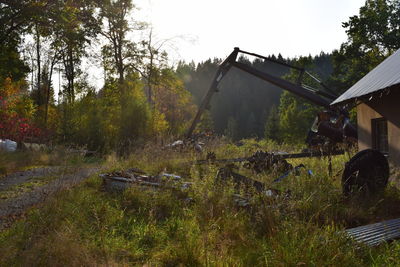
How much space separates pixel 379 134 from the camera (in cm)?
988

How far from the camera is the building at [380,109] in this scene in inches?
312

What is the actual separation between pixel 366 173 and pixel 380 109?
4.16 m

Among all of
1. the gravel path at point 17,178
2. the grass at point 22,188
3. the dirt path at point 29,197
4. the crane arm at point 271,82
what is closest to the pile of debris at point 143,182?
the dirt path at point 29,197

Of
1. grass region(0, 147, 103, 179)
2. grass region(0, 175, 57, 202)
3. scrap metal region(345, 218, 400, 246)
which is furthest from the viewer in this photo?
→ grass region(0, 147, 103, 179)

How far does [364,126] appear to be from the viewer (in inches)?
401

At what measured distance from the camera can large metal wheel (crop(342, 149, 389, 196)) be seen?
562 centimetres

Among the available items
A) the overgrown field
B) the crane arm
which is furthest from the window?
the overgrown field

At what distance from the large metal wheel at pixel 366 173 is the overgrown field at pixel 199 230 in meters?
0.20

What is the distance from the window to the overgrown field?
4.22m

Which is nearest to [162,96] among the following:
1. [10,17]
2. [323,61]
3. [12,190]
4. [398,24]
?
[398,24]

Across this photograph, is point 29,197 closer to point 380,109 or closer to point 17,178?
point 17,178

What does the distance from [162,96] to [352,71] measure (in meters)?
17.6

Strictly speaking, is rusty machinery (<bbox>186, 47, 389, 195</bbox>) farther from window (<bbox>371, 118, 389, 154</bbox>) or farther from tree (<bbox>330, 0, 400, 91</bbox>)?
tree (<bbox>330, 0, 400, 91</bbox>)

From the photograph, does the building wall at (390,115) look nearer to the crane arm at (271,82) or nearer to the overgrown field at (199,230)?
the overgrown field at (199,230)
